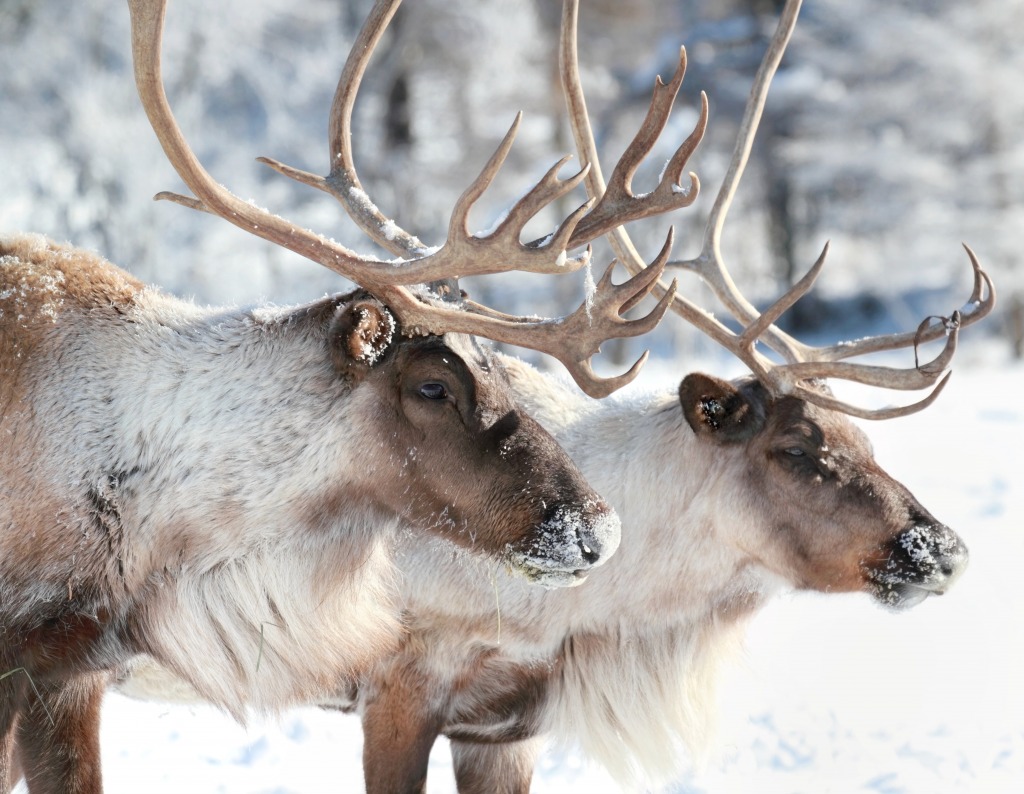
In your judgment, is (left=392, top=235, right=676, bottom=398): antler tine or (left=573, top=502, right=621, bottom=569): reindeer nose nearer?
(left=573, top=502, right=621, bottom=569): reindeer nose

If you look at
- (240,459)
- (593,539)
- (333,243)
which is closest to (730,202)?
(333,243)

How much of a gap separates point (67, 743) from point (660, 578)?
6.05 feet

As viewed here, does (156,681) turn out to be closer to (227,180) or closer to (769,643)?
(769,643)

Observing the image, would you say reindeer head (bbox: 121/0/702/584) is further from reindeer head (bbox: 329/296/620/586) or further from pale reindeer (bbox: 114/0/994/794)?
pale reindeer (bbox: 114/0/994/794)

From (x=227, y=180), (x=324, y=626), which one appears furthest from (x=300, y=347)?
(x=227, y=180)

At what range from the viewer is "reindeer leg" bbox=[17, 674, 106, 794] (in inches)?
122

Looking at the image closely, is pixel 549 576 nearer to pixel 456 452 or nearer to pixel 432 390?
pixel 456 452

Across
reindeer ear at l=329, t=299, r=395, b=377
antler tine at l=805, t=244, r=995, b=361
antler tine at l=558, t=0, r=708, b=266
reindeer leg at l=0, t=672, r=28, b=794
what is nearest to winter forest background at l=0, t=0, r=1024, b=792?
antler tine at l=805, t=244, r=995, b=361

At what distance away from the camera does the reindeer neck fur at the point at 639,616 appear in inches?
150

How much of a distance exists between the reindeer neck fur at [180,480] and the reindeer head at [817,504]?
1268 mm

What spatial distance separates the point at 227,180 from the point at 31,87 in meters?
2.62

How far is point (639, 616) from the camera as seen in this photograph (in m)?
3.92

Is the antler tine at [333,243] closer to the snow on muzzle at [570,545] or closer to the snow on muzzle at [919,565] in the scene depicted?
the snow on muzzle at [570,545]

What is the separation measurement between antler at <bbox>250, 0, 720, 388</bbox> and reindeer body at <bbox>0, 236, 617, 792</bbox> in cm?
28
